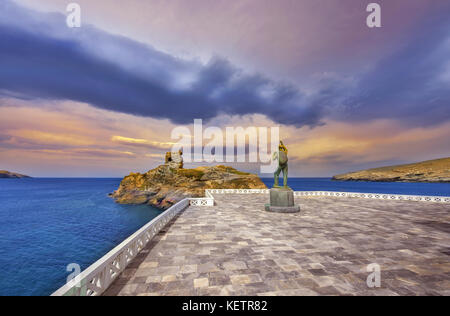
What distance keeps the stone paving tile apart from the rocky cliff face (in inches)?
1621

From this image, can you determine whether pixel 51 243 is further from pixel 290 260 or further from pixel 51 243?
pixel 290 260

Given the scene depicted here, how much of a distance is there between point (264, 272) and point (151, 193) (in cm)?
5719

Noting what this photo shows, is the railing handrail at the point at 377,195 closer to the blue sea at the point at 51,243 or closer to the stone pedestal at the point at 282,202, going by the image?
the stone pedestal at the point at 282,202

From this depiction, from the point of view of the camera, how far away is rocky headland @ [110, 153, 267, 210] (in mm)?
50969

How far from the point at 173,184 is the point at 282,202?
153 ft

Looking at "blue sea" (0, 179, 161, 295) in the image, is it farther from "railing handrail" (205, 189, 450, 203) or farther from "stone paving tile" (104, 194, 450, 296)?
"railing handrail" (205, 189, 450, 203)

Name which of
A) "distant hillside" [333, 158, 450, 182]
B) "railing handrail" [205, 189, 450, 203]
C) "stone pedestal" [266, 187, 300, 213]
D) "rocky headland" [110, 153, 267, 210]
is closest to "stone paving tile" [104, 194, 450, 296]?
"stone pedestal" [266, 187, 300, 213]

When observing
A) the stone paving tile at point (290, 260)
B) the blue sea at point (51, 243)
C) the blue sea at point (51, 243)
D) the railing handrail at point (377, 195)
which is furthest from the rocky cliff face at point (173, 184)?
the stone paving tile at point (290, 260)

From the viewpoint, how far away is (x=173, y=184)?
55562 mm

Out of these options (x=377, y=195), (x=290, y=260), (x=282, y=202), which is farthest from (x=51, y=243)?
(x=377, y=195)

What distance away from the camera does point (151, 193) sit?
5650 centimetres

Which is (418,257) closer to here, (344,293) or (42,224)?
(344,293)

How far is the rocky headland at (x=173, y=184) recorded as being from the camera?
167ft

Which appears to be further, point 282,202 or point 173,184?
point 173,184
